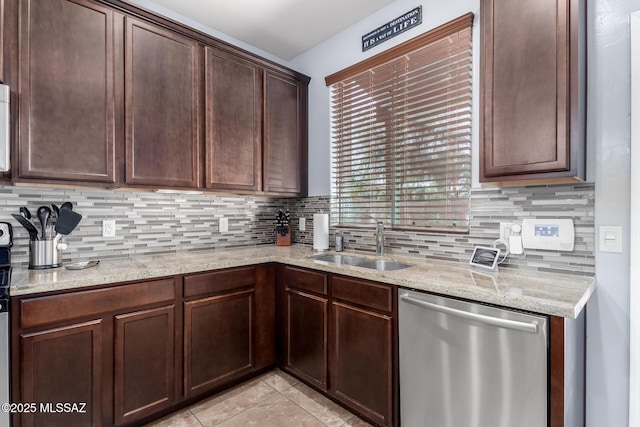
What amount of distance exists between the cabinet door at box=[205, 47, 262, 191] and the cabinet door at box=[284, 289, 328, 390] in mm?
975

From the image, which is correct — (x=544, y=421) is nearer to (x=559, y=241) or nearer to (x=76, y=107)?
(x=559, y=241)

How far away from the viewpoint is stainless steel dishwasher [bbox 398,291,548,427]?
47.2 inches

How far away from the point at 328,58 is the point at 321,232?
1558 millimetres

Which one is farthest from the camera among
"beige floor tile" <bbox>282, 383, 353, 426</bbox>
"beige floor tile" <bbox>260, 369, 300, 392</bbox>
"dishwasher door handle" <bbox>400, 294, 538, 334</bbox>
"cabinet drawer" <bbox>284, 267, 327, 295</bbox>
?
"beige floor tile" <bbox>260, 369, 300, 392</bbox>

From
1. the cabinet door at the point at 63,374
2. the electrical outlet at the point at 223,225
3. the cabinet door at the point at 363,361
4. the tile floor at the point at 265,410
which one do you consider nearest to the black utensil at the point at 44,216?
the cabinet door at the point at 63,374

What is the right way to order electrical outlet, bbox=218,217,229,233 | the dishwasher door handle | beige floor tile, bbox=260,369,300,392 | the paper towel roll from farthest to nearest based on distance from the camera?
electrical outlet, bbox=218,217,229,233 → the paper towel roll → beige floor tile, bbox=260,369,300,392 → the dishwasher door handle

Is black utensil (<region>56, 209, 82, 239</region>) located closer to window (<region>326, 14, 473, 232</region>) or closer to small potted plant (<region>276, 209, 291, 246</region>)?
small potted plant (<region>276, 209, 291, 246</region>)

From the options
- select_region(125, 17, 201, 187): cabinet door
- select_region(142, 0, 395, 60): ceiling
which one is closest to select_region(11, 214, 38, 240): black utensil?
select_region(125, 17, 201, 187): cabinet door

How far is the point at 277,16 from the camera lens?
2.51 m

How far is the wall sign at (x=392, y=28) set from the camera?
2.25 m

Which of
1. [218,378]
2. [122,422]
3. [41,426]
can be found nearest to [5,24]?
[41,426]

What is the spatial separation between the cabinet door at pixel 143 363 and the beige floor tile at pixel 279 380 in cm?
66

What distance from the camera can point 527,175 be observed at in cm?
151

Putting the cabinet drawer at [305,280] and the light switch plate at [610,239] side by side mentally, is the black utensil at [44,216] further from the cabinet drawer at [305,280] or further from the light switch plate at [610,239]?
the light switch plate at [610,239]
